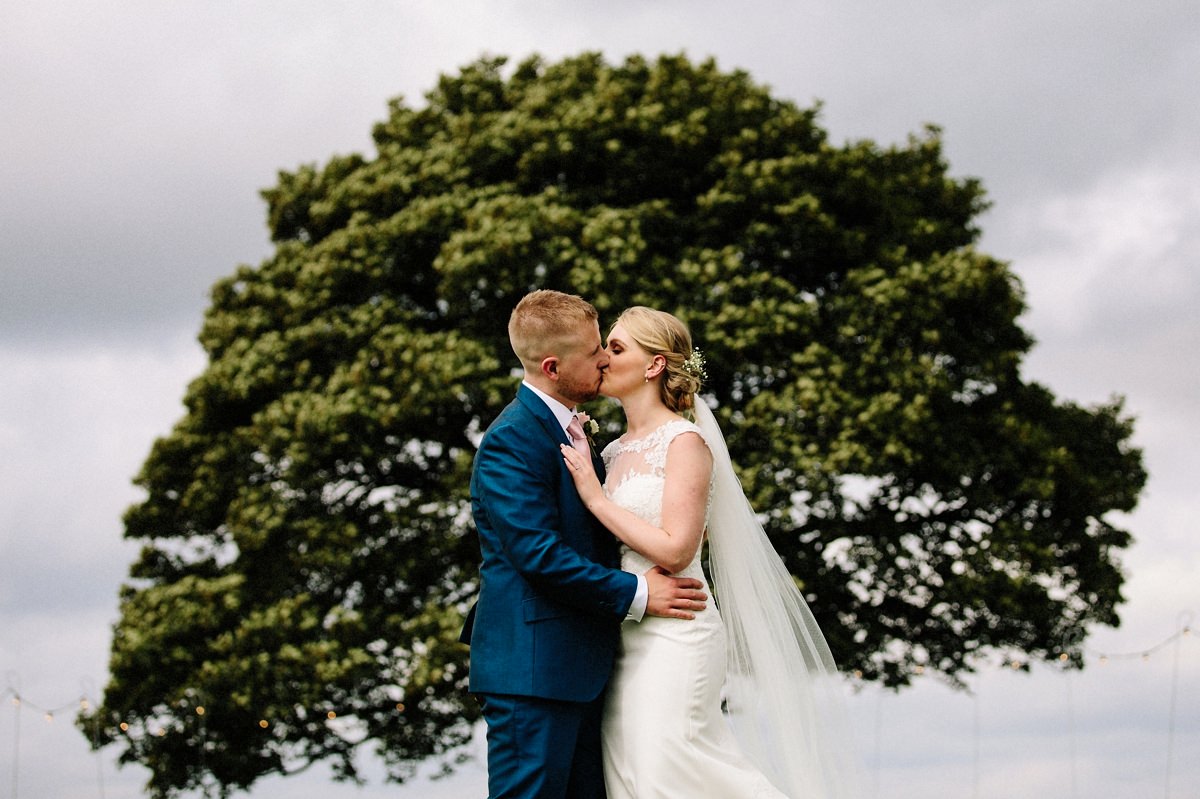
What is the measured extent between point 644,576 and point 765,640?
130 centimetres

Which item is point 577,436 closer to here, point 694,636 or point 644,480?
point 644,480

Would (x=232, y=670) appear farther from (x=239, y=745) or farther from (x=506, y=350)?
(x=506, y=350)

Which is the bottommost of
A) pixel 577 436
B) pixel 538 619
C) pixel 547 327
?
pixel 538 619

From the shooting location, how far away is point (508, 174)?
15.6m

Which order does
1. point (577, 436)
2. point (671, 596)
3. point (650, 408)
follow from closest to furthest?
point (671, 596) → point (577, 436) → point (650, 408)

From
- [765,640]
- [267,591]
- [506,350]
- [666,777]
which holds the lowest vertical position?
[666,777]

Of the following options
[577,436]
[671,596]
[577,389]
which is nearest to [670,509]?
[671,596]

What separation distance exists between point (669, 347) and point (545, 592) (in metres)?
1.34

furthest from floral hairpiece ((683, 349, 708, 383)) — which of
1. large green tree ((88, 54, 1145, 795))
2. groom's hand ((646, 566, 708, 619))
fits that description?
large green tree ((88, 54, 1145, 795))

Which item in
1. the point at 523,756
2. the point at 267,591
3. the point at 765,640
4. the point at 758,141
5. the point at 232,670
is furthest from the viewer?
the point at 758,141

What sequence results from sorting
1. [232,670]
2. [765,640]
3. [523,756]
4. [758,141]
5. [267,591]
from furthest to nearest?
[758,141] < [267,591] < [232,670] < [765,640] < [523,756]

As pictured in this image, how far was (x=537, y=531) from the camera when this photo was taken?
4.74 metres

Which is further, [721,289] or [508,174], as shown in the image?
[508,174]

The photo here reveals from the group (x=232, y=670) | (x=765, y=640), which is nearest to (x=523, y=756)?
(x=765, y=640)
